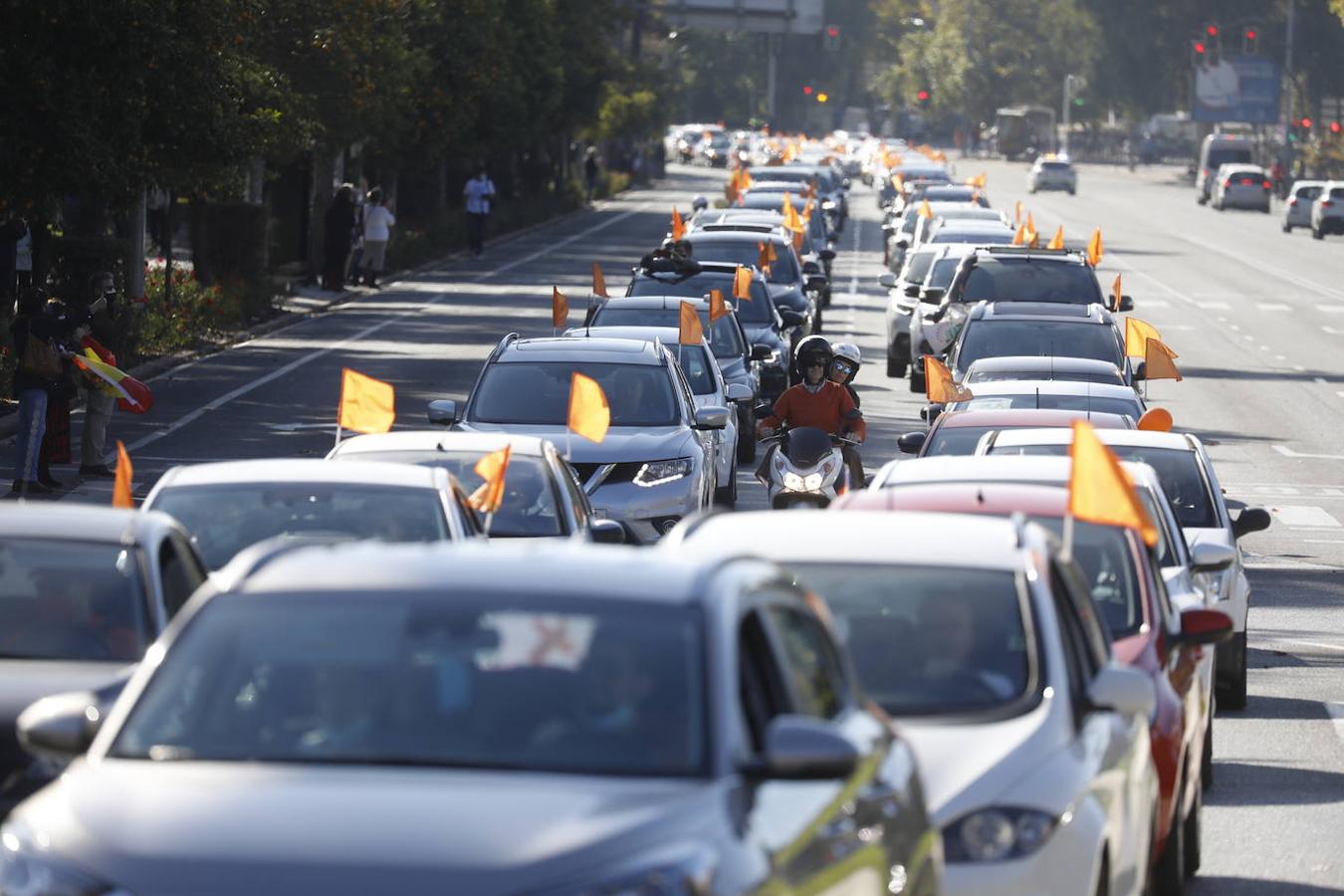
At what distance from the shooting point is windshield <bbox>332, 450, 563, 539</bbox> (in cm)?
1341

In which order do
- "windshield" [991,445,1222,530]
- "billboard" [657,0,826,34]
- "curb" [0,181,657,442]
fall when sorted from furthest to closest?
"billboard" [657,0,826,34] < "curb" [0,181,657,442] < "windshield" [991,445,1222,530]

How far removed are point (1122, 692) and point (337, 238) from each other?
120 feet

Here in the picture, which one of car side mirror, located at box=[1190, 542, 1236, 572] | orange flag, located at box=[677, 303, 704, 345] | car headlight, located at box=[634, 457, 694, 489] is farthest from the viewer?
orange flag, located at box=[677, 303, 704, 345]

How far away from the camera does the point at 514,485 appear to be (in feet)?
44.8

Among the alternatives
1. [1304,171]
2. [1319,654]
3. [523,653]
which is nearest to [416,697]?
[523,653]

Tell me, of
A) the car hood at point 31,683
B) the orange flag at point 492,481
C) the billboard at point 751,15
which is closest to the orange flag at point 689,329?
the orange flag at point 492,481

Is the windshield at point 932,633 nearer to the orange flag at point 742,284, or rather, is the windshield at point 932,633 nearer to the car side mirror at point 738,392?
the car side mirror at point 738,392

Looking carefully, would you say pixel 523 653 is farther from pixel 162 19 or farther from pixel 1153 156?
pixel 1153 156

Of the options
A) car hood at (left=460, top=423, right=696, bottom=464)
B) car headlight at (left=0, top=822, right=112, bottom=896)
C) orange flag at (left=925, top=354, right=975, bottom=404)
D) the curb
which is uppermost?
car headlight at (left=0, top=822, right=112, bottom=896)

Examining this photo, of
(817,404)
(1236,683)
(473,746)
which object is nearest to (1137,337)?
(817,404)

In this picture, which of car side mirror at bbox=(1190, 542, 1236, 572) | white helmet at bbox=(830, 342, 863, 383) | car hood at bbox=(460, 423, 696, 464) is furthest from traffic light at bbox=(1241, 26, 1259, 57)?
car side mirror at bbox=(1190, 542, 1236, 572)

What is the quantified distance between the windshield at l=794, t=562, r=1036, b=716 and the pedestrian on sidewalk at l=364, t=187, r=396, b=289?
116ft

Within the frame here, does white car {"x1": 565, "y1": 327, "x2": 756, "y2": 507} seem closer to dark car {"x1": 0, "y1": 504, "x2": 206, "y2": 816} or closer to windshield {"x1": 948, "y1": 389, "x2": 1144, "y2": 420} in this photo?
windshield {"x1": 948, "y1": 389, "x2": 1144, "y2": 420}

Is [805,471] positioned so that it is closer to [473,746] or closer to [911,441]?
[911,441]
